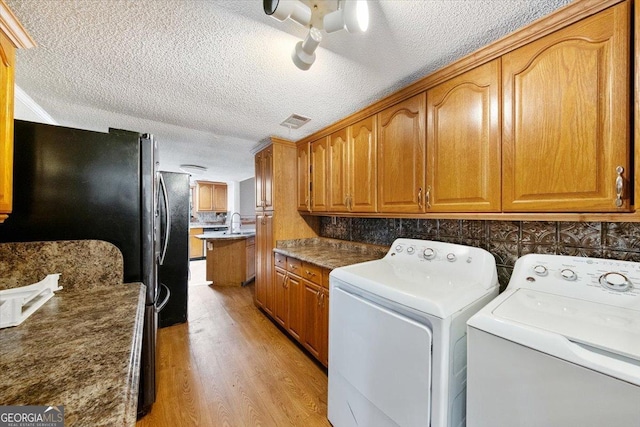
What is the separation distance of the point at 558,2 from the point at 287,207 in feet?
8.31

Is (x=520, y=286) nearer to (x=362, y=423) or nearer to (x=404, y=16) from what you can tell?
(x=362, y=423)

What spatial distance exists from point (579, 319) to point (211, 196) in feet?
24.9

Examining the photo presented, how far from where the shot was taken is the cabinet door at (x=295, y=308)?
232 centimetres

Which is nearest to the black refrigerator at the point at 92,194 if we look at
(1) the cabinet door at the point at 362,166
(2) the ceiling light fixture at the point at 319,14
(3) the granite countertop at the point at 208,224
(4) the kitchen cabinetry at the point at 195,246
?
(2) the ceiling light fixture at the point at 319,14

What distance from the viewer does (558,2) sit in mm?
1053

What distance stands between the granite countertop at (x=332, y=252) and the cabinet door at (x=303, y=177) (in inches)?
18.2

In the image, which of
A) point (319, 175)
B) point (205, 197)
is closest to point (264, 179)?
point (319, 175)

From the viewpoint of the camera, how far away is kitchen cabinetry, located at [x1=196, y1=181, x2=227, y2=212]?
702 centimetres

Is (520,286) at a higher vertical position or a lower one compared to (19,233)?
lower

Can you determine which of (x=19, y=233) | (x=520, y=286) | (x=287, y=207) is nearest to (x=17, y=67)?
(x=19, y=233)

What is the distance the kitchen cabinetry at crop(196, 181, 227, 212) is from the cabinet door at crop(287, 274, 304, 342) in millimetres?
5547

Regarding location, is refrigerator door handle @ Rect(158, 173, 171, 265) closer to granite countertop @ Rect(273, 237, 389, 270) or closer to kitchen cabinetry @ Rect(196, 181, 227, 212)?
granite countertop @ Rect(273, 237, 389, 270)

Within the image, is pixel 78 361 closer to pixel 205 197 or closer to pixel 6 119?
pixel 6 119

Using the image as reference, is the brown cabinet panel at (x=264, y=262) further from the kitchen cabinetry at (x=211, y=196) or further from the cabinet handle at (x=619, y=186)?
the kitchen cabinetry at (x=211, y=196)
